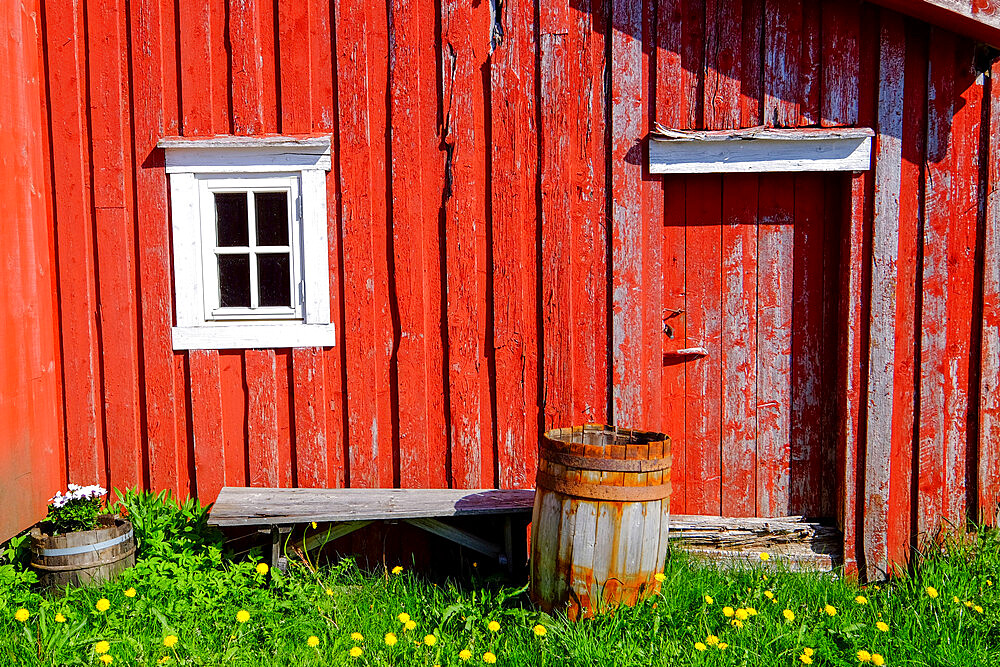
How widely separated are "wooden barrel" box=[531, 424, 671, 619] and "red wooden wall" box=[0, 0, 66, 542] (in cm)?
284

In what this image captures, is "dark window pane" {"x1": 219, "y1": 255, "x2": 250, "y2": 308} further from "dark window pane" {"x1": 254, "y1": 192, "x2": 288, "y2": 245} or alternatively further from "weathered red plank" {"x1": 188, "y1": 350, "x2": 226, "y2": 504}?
"weathered red plank" {"x1": 188, "y1": 350, "x2": 226, "y2": 504}

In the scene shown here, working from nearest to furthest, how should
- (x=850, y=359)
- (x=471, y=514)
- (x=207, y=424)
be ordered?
1. (x=471, y=514)
2. (x=850, y=359)
3. (x=207, y=424)

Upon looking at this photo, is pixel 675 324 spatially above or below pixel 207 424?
above

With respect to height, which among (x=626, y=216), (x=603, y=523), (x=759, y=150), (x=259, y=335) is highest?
(x=759, y=150)

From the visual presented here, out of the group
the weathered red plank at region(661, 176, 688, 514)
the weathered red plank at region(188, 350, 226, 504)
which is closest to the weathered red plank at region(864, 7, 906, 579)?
the weathered red plank at region(661, 176, 688, 514)

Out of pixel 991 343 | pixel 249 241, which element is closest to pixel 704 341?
pixel 991 343

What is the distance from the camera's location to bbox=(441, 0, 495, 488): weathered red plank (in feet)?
13.3

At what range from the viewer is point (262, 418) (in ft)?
13.8

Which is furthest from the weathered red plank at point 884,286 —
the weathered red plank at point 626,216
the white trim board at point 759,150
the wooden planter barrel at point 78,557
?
the wooden planter barrel at point 78,557

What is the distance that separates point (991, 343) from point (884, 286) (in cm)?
66

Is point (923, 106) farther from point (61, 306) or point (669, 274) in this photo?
point (61, 306)

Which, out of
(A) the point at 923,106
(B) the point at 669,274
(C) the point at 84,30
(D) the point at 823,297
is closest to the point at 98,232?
(C) the point at 84,30

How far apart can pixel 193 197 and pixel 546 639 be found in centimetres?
303

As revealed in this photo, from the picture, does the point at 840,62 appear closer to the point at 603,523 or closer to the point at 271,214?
the point at 603,523
